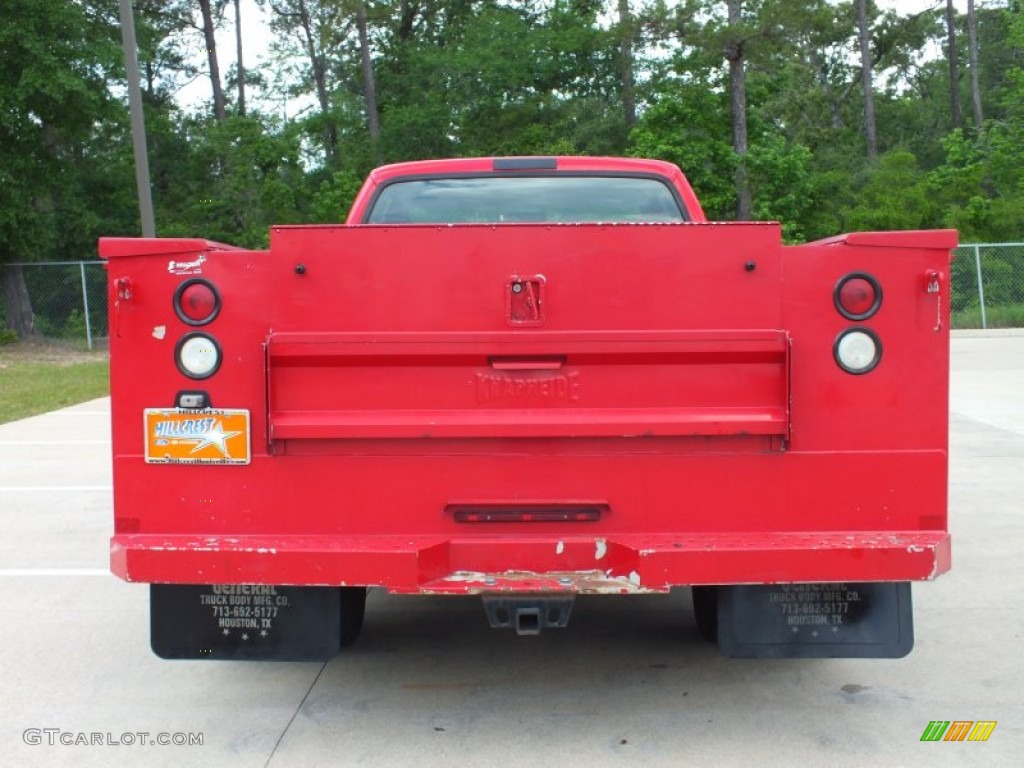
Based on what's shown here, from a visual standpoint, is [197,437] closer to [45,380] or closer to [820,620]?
[820,620]

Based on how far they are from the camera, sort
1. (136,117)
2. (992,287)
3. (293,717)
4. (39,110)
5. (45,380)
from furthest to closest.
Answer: (39,110)
(992,287)
(45,380)
(136,117)
(293,717)

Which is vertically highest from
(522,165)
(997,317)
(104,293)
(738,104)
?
(738,104)

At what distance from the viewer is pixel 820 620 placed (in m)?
3.91

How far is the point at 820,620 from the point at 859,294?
116 cm

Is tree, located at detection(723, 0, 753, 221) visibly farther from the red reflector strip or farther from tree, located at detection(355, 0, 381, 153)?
the red reflector strip

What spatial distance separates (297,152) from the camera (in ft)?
119

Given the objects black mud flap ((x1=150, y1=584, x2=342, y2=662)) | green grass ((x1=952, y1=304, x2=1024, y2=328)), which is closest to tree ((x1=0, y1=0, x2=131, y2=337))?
green grass ((x1=952, y1=304, x2=1024, y2=328))

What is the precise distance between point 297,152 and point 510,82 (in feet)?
25.1

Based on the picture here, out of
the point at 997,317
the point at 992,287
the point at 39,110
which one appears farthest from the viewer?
the point at 39,110

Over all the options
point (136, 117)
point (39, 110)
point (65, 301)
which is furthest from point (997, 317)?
point (39, 110)

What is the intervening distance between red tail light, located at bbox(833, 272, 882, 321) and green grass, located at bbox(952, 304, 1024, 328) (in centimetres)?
2350

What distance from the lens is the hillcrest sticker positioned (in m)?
3.66

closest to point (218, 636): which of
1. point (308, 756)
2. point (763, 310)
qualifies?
point (308, 756)

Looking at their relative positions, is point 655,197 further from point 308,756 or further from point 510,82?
point 510,82
